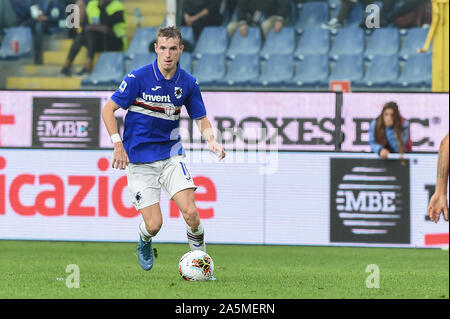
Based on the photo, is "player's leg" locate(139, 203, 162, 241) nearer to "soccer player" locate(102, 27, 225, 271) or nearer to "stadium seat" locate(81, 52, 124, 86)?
"soccer player" locate(102, 27, 225, 271)

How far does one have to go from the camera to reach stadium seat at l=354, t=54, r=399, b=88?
1391 centimetres

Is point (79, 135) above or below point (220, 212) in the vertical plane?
above

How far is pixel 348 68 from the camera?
14.2m

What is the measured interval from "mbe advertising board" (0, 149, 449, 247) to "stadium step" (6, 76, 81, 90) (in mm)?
2285

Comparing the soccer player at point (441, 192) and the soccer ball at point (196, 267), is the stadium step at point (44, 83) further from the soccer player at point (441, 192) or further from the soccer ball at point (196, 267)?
the soccer player at point (441, 192)

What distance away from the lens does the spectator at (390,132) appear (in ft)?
38.0

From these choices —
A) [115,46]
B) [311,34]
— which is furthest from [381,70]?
[115,46]

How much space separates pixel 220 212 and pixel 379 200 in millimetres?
1849

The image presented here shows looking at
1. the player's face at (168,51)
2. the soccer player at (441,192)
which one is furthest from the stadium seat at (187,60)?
the soccer player at (441,192)

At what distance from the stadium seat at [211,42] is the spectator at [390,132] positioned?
143 inches

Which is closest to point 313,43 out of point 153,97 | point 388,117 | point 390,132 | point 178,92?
point 388,117

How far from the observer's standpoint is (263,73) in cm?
1431

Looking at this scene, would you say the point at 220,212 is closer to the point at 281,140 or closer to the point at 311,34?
the point at 281,140

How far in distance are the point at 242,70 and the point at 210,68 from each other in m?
0.47
